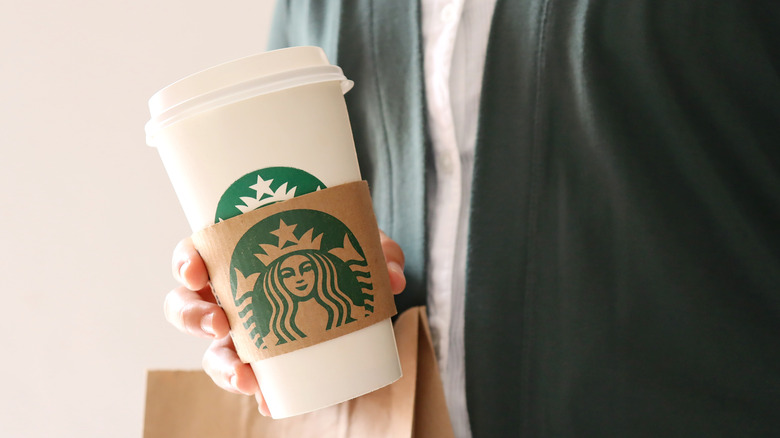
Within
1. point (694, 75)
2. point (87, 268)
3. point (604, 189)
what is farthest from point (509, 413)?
point (87, 268)

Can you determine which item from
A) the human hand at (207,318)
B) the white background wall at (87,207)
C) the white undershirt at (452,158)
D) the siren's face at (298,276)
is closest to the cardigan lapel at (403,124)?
the white undershirt at (452,158)

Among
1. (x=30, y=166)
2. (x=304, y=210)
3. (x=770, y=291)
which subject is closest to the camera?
(x=304, y=210)

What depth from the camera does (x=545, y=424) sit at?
618 millimetres

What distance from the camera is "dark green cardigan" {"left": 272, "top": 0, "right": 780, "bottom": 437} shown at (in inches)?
23.4

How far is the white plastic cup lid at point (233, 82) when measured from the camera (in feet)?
1.54

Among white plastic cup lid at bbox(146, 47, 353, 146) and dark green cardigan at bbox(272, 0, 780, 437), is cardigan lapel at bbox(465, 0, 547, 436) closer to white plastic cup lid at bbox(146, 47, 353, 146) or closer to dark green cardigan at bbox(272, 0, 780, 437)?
dark green cardigan at bbox(272, 0, 780, 437)

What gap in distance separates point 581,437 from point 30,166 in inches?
41.2

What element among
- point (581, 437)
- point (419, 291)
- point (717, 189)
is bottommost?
point (581, 437)

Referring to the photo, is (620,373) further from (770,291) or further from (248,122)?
(248,122)

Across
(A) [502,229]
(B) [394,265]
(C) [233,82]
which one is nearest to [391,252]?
(B) [394,265]

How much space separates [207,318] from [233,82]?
0.23m

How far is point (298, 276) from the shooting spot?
49cm

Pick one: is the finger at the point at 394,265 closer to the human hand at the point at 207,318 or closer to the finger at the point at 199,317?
the human hand at the point at 207,318

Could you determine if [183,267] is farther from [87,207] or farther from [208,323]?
[87,207]
